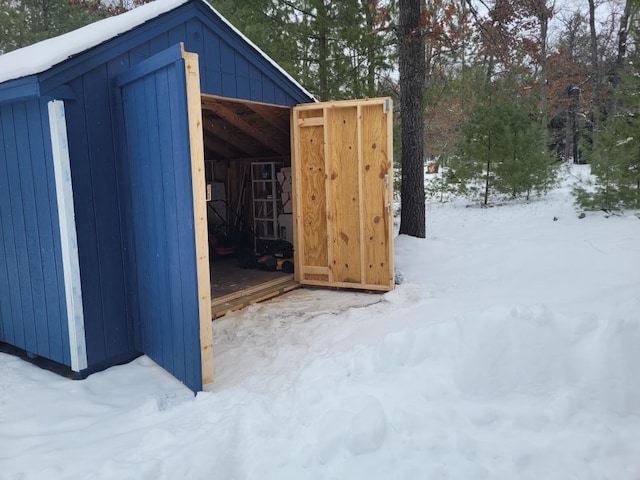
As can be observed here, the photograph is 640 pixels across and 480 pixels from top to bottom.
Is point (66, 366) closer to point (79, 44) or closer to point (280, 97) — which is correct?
point (79, 44)

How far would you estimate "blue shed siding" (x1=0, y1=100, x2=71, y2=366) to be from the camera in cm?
383

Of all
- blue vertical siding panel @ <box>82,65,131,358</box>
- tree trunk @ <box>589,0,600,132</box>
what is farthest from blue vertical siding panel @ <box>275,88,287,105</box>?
tree trunk @ <box>589,0,600,132</box>

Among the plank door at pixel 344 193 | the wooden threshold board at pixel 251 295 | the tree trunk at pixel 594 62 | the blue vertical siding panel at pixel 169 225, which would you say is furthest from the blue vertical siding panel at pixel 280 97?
the tree trunk at pixel 594 62

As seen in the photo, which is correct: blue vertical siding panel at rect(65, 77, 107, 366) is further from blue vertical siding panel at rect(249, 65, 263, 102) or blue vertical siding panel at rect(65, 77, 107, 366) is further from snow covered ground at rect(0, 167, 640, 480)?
blue vertical siding panel at rect(249, 65, 263, 102)

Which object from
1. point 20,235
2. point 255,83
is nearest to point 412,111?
point 255,83

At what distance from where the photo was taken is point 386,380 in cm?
326

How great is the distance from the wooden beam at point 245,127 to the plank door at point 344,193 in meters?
1.15

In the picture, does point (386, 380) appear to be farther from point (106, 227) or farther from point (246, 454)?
point (106, 227)

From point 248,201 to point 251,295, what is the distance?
392cm

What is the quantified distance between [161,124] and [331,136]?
9.65 feet

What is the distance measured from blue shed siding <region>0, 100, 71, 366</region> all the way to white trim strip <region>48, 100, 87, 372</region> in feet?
0.27

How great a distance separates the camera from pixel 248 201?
973cm

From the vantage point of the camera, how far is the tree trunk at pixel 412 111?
7176 millimetres

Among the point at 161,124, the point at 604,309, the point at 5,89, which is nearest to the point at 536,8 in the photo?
the point at 604,309
